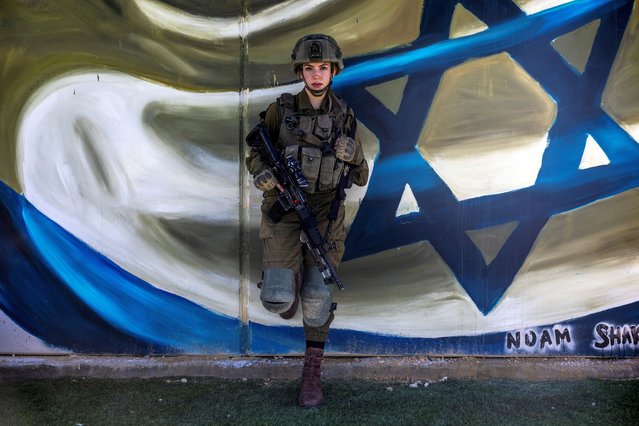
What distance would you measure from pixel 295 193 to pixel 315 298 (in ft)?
1.70

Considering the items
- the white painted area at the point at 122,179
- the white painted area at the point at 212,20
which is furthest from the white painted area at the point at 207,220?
the white painted area at the point at 212,20

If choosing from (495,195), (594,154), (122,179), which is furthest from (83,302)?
(594,154)

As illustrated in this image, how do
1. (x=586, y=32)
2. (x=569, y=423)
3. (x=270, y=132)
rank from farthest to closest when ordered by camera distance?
(x=586, y=32)
(x=270, y=132)
(x=569, y=423)

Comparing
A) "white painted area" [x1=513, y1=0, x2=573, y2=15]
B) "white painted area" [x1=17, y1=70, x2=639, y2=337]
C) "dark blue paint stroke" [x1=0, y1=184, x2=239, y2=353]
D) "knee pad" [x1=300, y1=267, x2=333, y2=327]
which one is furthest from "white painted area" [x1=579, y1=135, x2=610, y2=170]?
"dark blue paint stroke" [x1=0, y1=184, x2=239, y2=353]

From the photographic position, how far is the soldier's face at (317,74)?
271 centimetres

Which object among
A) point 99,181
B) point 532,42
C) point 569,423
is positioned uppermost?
point 532,42

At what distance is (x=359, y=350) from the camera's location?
3.25 metres

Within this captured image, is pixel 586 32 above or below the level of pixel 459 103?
above

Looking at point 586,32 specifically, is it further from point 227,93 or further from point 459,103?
point 227,93

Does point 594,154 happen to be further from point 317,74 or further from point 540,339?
point 317,74

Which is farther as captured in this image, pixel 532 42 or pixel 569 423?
pixel 532 42

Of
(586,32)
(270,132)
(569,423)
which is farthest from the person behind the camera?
(586,32)

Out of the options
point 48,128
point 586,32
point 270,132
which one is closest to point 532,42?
Result: point 586,32

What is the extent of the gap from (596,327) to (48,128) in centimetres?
340
